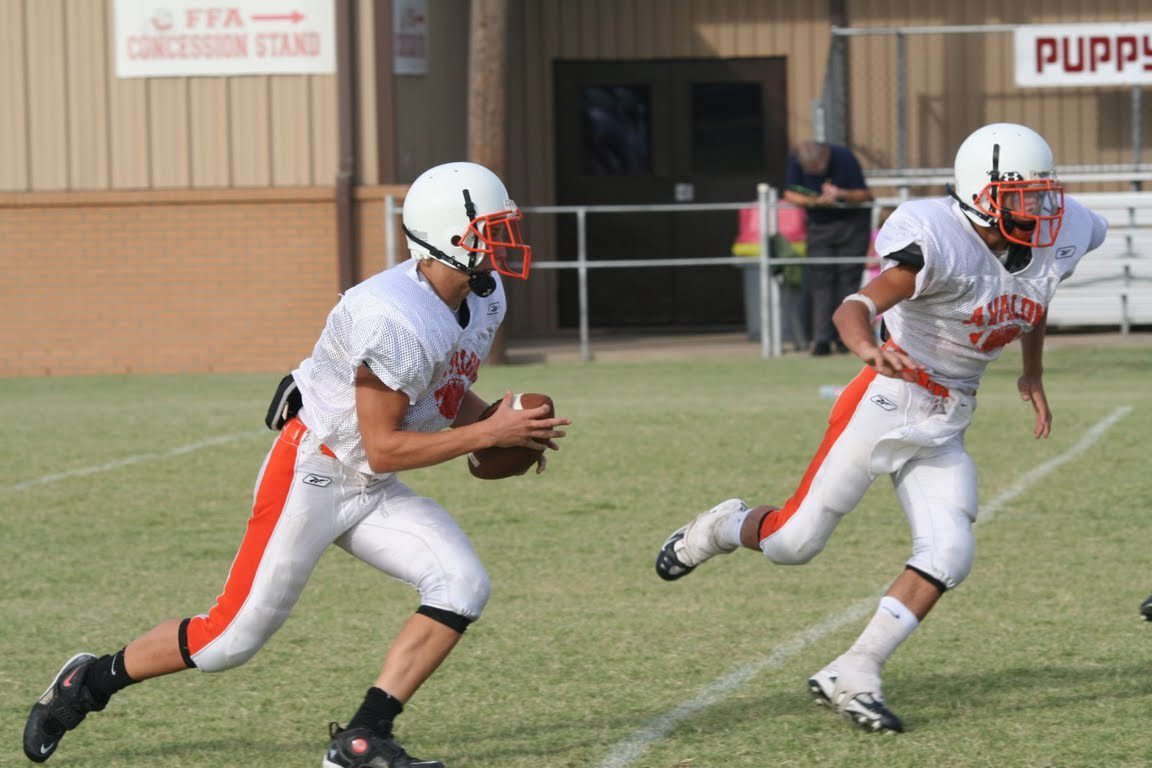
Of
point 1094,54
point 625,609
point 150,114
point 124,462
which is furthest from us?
point 1094,54

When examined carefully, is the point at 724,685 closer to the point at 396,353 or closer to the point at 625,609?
the point at 625,609

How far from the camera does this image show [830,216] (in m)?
16.3

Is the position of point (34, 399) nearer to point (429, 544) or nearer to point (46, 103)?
point (46, 103)

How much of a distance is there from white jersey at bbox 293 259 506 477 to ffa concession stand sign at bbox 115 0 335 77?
11943 mm

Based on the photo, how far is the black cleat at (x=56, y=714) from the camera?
498 centimetres

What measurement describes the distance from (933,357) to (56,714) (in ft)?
8.69

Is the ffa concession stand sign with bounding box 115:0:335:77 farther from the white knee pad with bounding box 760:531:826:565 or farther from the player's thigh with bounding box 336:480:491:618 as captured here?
the player's thigh with bounding box 336:480:491:618

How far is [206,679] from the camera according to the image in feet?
19.7

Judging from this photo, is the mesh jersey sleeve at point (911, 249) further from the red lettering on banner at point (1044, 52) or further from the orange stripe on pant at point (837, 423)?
the red lettering on banner at point (1044, 52)

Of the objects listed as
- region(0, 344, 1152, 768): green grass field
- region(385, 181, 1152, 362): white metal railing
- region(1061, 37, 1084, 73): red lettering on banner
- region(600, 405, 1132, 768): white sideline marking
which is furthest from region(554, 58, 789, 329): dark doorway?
region(600, 405, 1132, 768): white sideline marking

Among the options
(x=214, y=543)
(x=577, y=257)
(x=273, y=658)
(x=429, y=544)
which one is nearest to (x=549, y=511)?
(x=214, y=543)

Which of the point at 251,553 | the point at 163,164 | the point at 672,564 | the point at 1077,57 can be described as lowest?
the point at 672,564

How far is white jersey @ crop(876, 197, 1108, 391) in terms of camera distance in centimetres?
535

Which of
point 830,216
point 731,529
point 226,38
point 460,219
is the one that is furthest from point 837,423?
point 226,38
